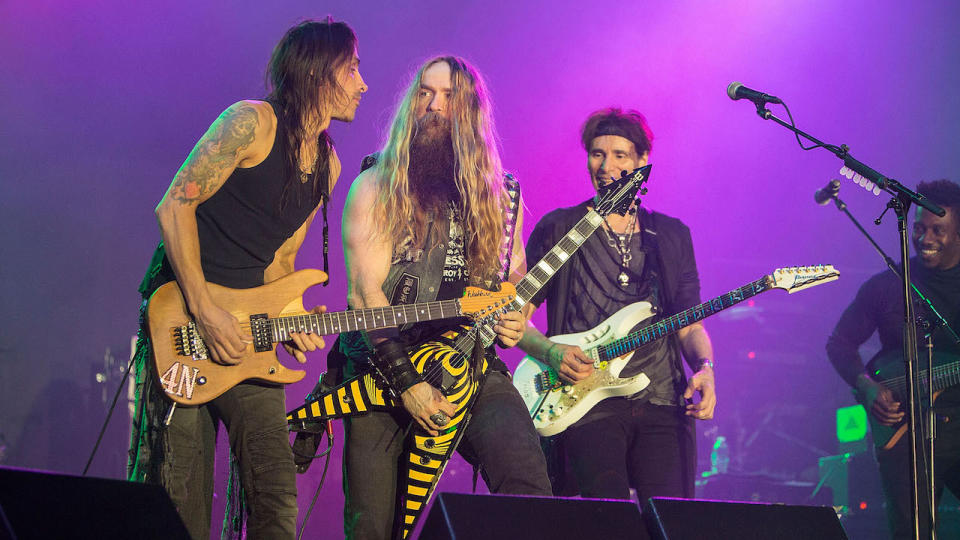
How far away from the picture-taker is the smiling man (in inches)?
192

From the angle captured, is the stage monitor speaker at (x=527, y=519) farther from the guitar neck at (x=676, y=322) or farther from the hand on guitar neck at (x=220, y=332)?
the guitar neck at (x=676, y=322)

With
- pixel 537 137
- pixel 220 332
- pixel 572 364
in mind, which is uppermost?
pixel 537 137

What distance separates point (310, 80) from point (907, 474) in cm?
414

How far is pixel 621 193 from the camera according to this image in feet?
14.1

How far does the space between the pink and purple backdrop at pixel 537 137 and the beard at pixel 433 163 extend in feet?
2.25

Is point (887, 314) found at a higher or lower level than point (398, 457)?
higher

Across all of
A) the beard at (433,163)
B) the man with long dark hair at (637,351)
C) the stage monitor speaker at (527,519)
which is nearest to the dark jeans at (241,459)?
the stage monitor speaker at (527,519)

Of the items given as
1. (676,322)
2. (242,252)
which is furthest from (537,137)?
(242,252)

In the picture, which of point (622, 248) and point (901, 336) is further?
point (901, 336)

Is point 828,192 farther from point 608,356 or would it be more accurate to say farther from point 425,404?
point 425,404

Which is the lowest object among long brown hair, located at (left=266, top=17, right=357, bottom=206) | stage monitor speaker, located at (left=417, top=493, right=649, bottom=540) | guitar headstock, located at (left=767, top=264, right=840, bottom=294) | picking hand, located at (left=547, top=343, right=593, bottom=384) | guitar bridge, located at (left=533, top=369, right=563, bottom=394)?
stage monitor speaker, located at (left=417, top=493, right=649, bottom=540)

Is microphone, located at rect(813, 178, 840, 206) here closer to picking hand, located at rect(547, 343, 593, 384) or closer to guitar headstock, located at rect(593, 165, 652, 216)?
guitar headstock, located at rect(593, 165, 652, 216)

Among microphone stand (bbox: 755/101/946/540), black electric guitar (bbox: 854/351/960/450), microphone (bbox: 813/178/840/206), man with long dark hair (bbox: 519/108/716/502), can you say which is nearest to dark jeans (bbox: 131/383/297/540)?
man with long dark hair (bbox: 519/108/716/502)

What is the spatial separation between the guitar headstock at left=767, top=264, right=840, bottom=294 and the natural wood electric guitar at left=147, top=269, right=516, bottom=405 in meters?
1.93
